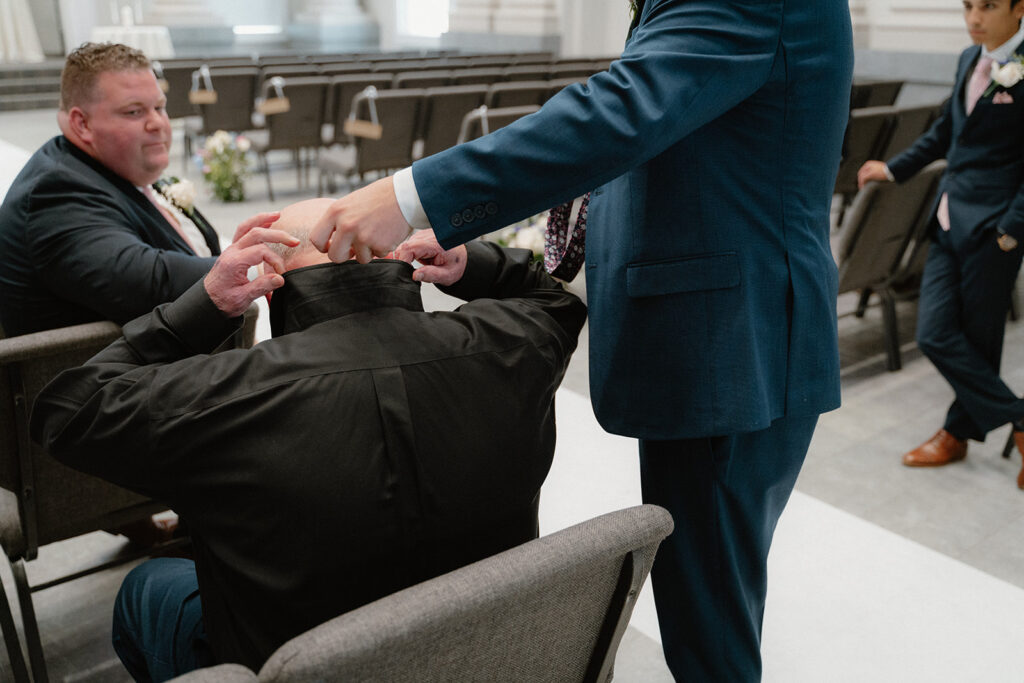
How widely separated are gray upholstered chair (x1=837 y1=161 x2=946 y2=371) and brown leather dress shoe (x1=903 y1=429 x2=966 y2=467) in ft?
2.75

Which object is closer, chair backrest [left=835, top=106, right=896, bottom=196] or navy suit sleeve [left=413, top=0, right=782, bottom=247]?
navy suit sleeve [left=413, top=0, right=782, bottom=247]

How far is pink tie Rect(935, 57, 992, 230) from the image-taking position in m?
3.20

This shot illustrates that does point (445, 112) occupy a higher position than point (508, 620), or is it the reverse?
point (508, 620)

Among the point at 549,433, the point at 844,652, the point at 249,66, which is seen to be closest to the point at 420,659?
the point at 549,433

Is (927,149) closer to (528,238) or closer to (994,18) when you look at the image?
(994,18)

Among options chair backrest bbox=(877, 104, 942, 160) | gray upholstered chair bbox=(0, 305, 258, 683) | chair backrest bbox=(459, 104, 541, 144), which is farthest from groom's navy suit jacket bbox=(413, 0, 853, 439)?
chair backrest bbox=(877, 104, 942, 160)

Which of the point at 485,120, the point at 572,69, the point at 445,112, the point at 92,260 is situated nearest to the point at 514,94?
the point at 445,112

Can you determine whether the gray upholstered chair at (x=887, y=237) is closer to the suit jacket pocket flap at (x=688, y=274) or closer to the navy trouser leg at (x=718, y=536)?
the navy trouser leg at (x=718, y=536)

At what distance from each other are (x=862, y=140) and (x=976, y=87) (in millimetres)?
2721

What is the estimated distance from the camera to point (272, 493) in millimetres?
1096

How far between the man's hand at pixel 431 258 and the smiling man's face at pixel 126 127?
3.47 ft

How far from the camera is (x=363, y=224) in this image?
1.12 m

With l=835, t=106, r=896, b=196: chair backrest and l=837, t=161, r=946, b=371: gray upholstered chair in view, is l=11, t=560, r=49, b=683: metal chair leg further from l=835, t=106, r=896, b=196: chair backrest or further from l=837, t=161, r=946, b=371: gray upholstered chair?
l=835, t=106, r=896, b=196: chair backrest

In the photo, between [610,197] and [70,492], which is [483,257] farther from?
[70,492]
